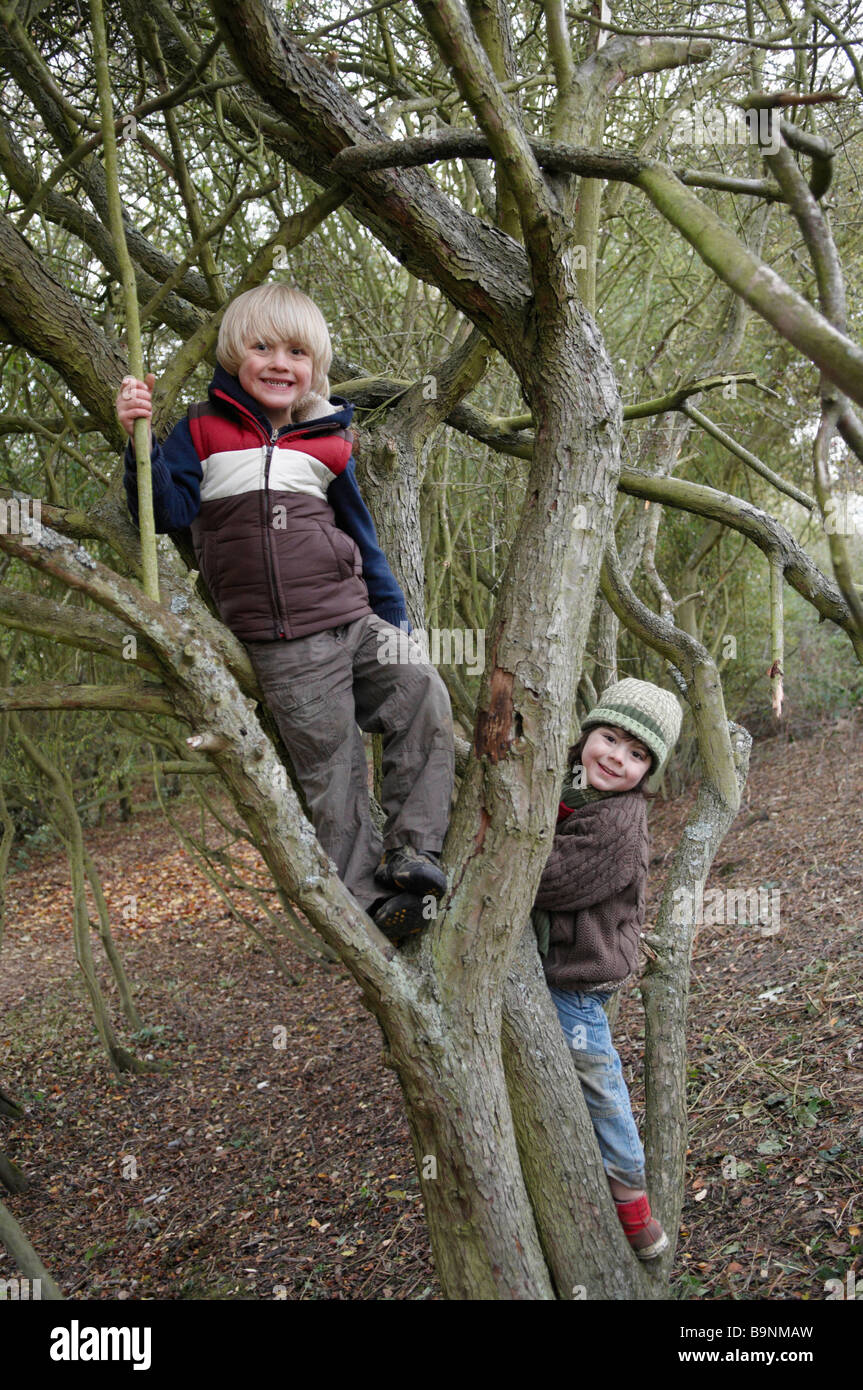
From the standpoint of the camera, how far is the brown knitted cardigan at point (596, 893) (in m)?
2.33

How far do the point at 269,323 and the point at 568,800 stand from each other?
1361 mm

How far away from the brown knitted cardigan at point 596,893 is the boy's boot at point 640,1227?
54 cm

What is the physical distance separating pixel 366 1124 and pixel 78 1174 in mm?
A: 1470

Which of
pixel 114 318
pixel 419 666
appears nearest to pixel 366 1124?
pixel 419 666

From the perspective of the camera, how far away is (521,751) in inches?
79.9

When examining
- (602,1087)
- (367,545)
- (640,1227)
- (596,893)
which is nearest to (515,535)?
(367,545)

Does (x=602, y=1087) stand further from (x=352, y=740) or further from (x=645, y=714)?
(x=352, y=740)

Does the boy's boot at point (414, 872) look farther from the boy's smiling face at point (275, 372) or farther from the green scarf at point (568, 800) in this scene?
the boy's smiling face at point (275, 372)

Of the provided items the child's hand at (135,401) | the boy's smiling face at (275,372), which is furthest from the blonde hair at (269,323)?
the child's hand at (135,401)

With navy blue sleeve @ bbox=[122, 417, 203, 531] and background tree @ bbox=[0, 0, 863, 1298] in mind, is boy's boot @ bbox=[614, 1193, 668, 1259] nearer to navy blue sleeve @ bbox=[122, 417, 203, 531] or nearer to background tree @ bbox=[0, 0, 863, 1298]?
background tree @ bbox=[0, 0, 863, 1298]

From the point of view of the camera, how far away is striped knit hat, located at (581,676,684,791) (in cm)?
242

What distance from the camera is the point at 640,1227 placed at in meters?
2.44
